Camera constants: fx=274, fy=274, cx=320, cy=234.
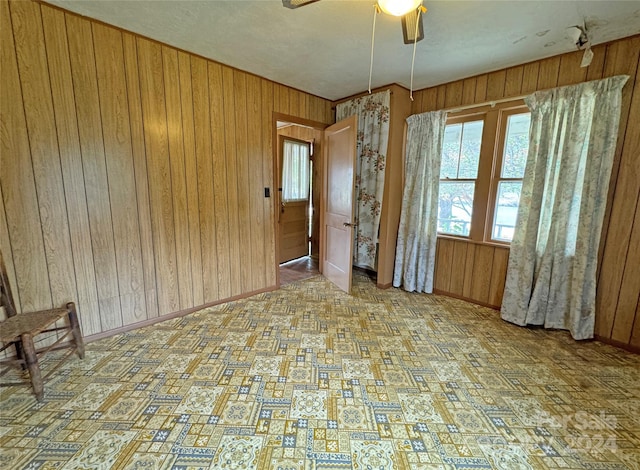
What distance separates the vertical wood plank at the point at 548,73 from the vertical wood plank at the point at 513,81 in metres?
Result: 0.15

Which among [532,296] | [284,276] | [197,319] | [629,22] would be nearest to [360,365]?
[197,319]

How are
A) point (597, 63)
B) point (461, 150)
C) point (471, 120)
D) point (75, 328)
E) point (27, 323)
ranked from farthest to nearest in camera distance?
point (461, 150), point (471, 120), point (597, 63), point (75, 328), point (27, 323)

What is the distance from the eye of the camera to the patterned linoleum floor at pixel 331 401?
1318 mm

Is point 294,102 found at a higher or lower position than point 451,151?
higher

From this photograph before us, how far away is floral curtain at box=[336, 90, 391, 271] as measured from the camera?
Answer: 3.24m

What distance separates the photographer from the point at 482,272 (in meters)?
2.98

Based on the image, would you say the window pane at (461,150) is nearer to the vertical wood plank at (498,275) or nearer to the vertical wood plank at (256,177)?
the vertical wood plank at (498,275)

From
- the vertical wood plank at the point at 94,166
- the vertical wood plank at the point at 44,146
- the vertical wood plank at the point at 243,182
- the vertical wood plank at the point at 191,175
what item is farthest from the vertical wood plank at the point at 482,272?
the vertical wood plank at the point at 44,146

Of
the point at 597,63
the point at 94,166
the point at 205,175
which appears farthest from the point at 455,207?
the point at 94,166

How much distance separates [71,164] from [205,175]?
977mm

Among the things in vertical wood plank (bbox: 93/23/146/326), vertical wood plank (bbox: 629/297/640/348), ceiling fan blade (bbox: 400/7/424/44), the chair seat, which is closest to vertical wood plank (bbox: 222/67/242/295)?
vertical wood plank (bbox: 93/23/146/326)

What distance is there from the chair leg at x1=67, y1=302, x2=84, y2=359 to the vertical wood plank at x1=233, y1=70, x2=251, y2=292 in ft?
4.67

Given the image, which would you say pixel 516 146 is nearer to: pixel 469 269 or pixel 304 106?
pixel 469 269

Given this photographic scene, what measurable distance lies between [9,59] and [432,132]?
3481mm
